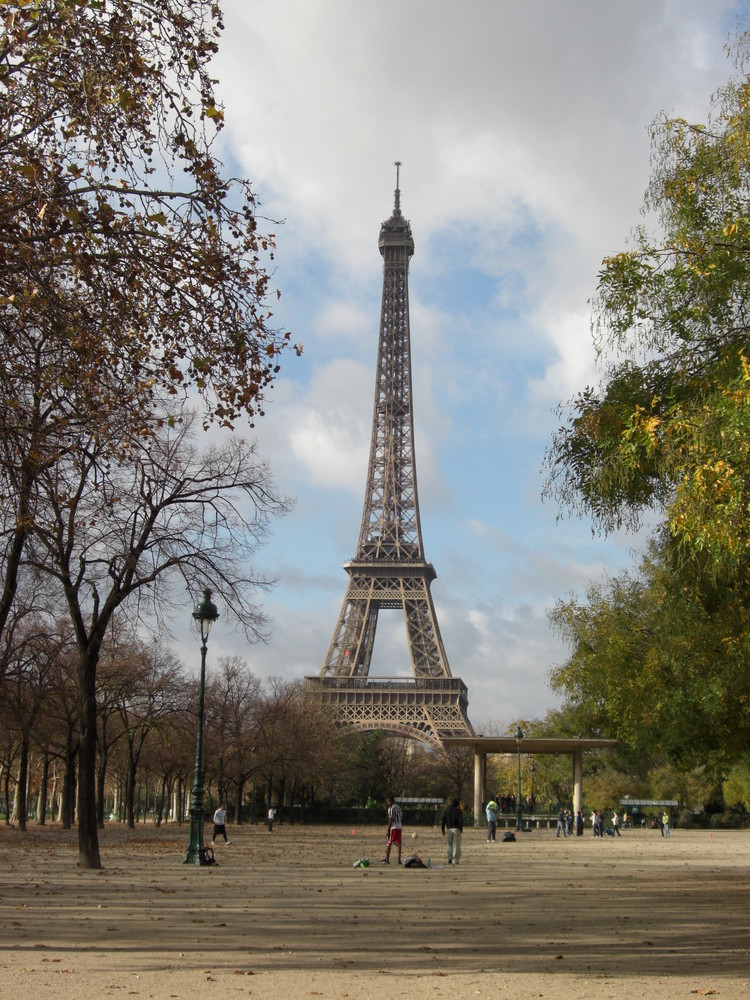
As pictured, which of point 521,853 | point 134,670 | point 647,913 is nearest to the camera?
point 647,913

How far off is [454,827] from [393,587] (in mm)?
62455

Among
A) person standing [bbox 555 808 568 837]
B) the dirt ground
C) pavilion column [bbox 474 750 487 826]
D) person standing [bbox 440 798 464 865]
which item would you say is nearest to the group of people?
person standing [bbox 440 798 464 865]

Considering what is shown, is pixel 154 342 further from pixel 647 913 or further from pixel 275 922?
pixel 647 913

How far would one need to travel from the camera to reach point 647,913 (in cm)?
1553

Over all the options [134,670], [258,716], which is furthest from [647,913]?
[258,716]

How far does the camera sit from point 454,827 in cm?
2448

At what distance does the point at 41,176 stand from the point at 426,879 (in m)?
15.9

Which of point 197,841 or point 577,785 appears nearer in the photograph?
point 197,841

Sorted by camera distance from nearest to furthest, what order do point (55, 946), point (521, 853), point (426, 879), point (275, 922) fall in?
1. point (55, 946)
2. point (275, 922)
3. point (426, 879)
4. point (521, 853)

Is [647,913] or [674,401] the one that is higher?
[674,401]

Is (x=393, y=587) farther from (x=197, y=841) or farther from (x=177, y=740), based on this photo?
(x=197, y=841)

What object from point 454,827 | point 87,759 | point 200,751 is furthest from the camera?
point 454,827

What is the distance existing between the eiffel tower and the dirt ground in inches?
2153

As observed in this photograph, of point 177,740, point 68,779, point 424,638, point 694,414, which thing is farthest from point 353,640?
point 694,414
